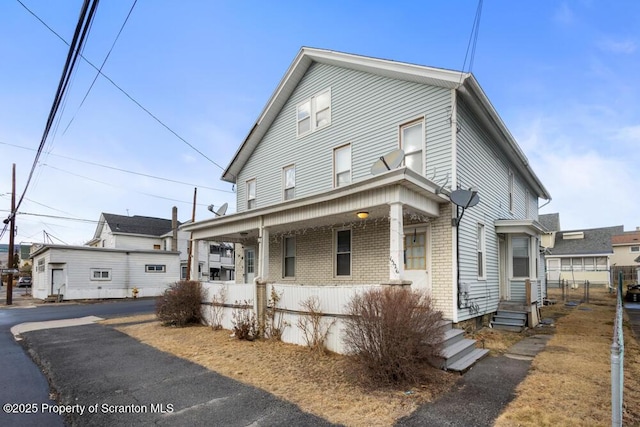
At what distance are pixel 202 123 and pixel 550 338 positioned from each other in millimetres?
17547

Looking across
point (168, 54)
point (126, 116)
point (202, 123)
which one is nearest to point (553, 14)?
point (168, 54)

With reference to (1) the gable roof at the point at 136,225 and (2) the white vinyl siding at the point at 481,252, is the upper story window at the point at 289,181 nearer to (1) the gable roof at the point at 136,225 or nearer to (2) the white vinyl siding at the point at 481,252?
(2) the white vinyl siding at the point at 481,252

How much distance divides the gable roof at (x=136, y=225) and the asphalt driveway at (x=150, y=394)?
3018 centimetres

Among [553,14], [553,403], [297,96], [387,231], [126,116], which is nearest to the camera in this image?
[553,403]

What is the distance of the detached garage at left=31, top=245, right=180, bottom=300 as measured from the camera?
24.7 meters

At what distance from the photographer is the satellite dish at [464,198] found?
7909mm

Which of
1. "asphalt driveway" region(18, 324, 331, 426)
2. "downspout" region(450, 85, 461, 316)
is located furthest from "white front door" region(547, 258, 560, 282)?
"asphalt driveway" region(18, 324, 331, 426)

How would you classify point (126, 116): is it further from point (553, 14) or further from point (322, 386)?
point (553, 14)

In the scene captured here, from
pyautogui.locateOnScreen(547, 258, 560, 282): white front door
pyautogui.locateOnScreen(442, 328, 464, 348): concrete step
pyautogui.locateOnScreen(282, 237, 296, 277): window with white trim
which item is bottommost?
pyautogui.locateOnScreen(547, 258, 560, 282): white front door

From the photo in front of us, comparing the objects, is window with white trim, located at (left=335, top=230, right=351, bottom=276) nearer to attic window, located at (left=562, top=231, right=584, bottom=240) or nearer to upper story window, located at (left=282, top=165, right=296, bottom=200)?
upper story window, located at (left=282, top=165, right=296, bottom=200)

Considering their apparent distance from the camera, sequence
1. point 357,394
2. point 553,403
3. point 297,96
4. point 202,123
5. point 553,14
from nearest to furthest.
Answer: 1. point 553,403
2. point 357,394
3. point 553,14
4. point 297,96
5. point 202,123

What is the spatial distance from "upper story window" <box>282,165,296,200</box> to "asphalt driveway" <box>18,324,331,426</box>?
21.5 feet

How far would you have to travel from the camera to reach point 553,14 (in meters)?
8.50

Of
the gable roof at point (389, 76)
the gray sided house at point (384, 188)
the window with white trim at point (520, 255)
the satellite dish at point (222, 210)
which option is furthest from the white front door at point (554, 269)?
the satellite dish at point (222, 210)
